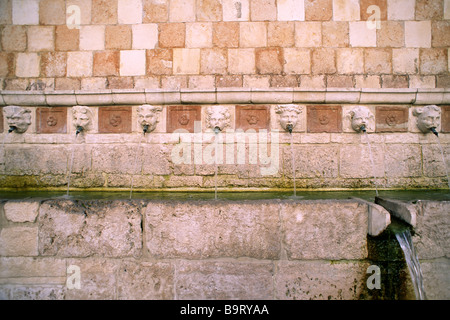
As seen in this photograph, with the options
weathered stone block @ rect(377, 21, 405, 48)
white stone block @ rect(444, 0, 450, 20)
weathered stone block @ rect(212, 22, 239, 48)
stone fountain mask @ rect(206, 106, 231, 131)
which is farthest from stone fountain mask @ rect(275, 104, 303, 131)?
white stone block @ rect(444, 0, 450, 20)

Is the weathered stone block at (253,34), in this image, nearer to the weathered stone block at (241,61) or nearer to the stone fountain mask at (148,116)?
the weathered stone block at (241,61)

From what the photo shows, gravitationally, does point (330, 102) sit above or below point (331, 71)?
below

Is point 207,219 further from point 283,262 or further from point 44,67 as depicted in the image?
point 44,67

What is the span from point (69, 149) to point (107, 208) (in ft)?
7.50

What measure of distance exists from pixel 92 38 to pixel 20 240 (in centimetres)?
312

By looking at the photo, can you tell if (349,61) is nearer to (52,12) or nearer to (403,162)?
(403,162)

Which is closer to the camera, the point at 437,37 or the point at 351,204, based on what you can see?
the point at 351,204

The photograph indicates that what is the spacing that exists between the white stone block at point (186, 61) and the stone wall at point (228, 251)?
7.89 ft

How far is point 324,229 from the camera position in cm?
173

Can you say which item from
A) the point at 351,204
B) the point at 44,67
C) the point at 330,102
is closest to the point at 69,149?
the point at 44,67

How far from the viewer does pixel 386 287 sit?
169 cm

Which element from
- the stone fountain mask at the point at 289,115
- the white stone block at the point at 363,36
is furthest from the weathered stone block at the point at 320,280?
the white stone block at the point at 363,36

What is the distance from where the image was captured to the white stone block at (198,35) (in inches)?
135

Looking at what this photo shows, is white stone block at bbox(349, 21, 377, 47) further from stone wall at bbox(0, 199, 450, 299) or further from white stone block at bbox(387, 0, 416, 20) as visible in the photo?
stone wall at bbox(0, 199, 450, 299)
